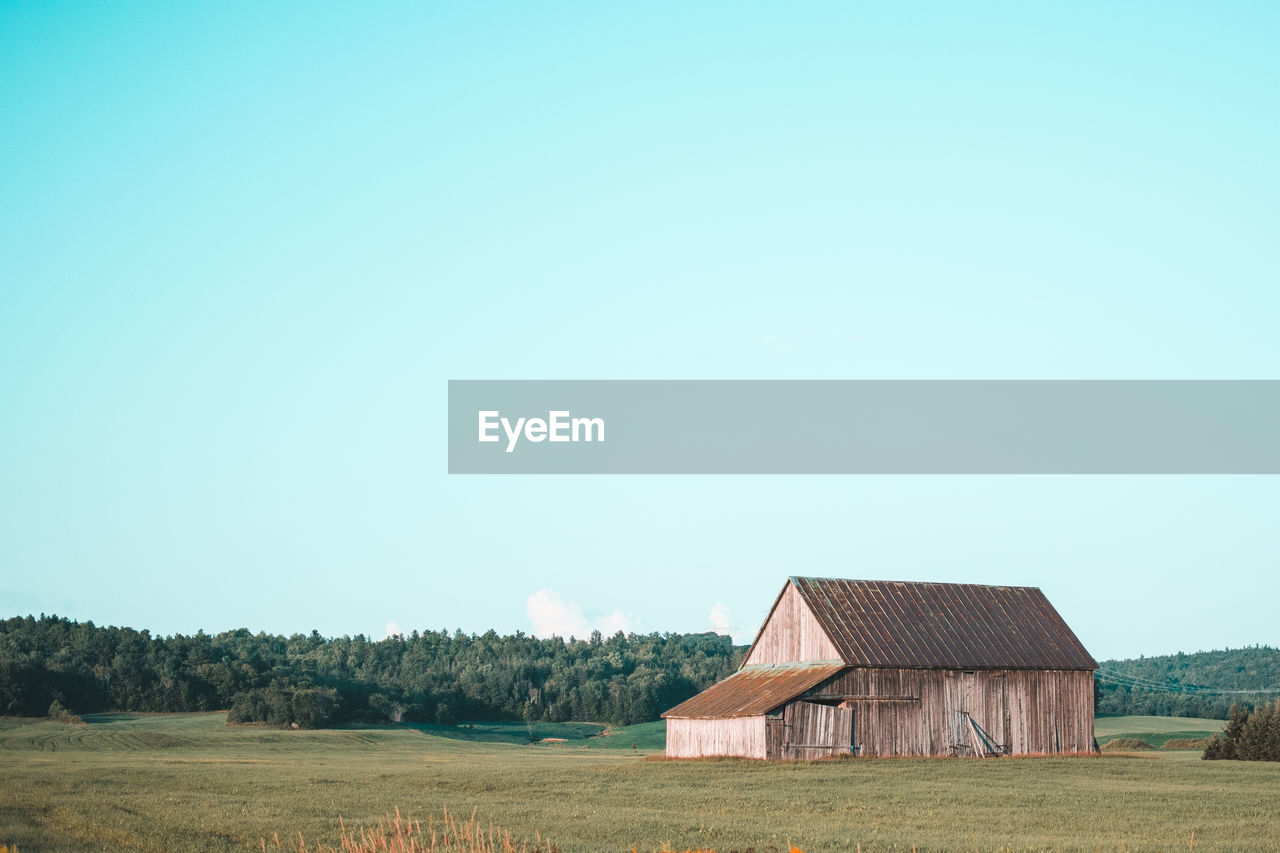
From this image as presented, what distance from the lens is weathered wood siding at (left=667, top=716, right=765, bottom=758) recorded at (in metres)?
49.5

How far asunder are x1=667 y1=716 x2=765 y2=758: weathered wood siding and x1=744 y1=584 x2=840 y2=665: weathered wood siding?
4844mm

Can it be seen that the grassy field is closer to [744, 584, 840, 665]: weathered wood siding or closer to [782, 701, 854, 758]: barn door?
[782, 701, 854, 758]: barn door

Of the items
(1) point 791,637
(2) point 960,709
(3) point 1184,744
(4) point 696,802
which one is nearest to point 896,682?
(2) point 960,709

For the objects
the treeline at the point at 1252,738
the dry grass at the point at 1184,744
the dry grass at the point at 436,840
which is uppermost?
the dry grass at the point at 436,840

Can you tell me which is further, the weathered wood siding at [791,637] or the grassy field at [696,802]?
the weathered wood siding at [791,637]

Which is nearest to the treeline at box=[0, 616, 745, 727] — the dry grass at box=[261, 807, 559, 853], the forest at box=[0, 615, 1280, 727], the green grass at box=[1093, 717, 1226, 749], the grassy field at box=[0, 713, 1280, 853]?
the forest at box=[0, 615, 1280, 727]

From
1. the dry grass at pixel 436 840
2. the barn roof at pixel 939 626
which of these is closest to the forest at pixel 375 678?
the barn roof at pixel 939 626

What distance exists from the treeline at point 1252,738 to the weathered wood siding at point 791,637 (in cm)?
1691

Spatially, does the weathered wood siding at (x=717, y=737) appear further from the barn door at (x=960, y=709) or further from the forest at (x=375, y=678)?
the forest at (x=375, y=678)

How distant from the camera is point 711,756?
51.4 meters

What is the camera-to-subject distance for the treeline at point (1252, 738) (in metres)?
52.1

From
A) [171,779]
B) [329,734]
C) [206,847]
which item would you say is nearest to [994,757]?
[171,779]

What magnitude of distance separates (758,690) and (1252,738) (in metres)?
20.1

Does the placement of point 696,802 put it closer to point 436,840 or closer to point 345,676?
point 436,840
